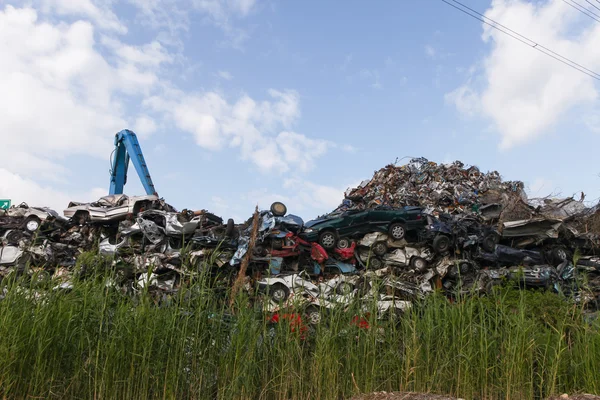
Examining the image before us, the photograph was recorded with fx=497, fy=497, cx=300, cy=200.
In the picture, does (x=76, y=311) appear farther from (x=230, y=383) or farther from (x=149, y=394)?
(x=230, y=383)

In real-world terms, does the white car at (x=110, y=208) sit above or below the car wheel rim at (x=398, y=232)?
above

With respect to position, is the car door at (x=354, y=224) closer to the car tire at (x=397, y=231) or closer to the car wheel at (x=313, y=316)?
the car tire at (x=397, y=231)

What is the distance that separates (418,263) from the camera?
13.4 meters

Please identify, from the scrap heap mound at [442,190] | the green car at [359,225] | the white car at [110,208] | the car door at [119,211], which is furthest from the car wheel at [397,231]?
the car door at [119,211]

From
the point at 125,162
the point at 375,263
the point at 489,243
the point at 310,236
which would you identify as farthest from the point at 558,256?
the point at 125,162

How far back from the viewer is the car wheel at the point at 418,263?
43.8ft

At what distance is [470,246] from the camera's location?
46.3 feet

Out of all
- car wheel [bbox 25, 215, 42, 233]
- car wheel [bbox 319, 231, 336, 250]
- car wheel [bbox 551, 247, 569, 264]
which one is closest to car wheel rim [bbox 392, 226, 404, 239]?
car wheel [bbox 319, 231, 336, 250]

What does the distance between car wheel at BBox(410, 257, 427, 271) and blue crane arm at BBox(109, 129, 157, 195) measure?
10.3 meters

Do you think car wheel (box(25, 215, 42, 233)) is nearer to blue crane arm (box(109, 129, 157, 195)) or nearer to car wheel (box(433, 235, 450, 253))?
blue crane arm (box(109, 129, 157, 195))

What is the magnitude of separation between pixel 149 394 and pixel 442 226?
1003 cm

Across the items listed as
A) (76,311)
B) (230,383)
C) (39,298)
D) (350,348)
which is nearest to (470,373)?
(350,348)

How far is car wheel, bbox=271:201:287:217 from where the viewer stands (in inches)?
539

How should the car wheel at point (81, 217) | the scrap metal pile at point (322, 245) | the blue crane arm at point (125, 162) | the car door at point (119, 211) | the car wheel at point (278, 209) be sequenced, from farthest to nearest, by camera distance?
the blue crane arm at point (125, 162) < the car wheel at point (81, 217) < the car door at point (119, 211) < the car wheel at point (278, 209) < the scrap metal pile at point (322, 245)
